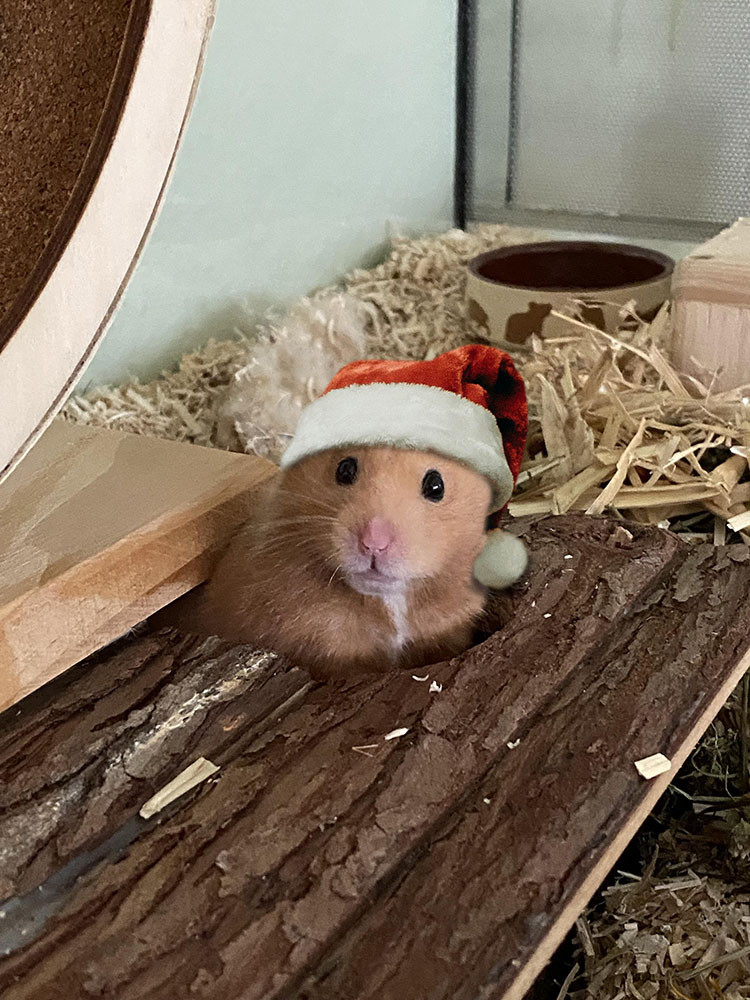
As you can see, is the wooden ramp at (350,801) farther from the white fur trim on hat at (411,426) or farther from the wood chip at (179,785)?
the white fur trim on hat at (411,426)

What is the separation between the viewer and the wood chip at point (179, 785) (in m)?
0.85

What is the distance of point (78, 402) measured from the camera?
1792 millimetres

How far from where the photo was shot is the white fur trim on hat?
1039 millimetres

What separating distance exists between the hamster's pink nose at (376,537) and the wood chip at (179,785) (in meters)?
0.24

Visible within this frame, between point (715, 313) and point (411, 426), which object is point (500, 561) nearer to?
point (411, 426)

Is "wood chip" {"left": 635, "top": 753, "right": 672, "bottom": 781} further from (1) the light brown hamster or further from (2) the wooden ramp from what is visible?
(1) the light brown hamster

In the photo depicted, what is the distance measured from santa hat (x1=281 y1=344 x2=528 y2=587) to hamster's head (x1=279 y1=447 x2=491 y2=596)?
0.02 m

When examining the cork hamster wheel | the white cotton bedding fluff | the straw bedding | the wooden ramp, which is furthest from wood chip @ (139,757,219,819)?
Result: the white cotton bedding fluff

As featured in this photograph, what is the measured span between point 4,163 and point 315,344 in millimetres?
999

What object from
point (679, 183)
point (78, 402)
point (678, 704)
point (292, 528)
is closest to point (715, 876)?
point (678, 704)

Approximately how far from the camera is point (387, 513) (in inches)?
39.1

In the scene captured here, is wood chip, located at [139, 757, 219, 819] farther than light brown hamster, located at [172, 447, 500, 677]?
No

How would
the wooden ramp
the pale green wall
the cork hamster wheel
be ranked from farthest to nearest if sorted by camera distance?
1. the pale green wall
2. the cork hamster wheel
3. the wooden ramp

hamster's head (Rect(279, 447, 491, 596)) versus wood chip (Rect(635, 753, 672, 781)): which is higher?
hamster's head (Rect(279, 447, 491, 596))
